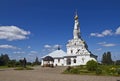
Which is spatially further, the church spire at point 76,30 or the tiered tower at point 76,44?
the church spire at point 76,30

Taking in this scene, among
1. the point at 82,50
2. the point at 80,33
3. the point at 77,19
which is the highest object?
the point at 77,19

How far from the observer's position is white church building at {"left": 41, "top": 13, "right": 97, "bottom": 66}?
252 feet

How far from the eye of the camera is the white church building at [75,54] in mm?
76938

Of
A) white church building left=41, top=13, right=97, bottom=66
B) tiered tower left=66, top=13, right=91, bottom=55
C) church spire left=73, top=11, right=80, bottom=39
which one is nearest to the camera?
white church building left=41, top=13, right=97, bottom=66

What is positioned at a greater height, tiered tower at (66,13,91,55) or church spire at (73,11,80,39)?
church spire at (73,11,80,39)

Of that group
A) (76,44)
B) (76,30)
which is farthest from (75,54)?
(76,30)

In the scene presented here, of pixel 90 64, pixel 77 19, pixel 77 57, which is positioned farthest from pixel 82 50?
pixel 90 64

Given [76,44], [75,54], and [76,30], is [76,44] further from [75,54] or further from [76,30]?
[76,30]

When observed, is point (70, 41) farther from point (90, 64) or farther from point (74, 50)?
point (90, 64)

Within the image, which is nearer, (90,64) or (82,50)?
(90,64)

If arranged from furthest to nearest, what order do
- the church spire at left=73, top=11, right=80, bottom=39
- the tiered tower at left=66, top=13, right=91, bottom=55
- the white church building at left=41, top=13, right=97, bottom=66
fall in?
the church spire at left=73, top=11, right=80, bottom=39 → the tiered tower at left=66, top=13, right=91, bottom=55 → the white church building at left=41, top=13, right=97, bottom=66

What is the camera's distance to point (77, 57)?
77750 mm

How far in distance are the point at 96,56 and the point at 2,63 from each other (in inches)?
1501

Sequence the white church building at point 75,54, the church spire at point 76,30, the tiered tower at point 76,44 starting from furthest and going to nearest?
the church spire at point 76,30 → the tiered tower at point 76,44 → the white church building at point 75,54
